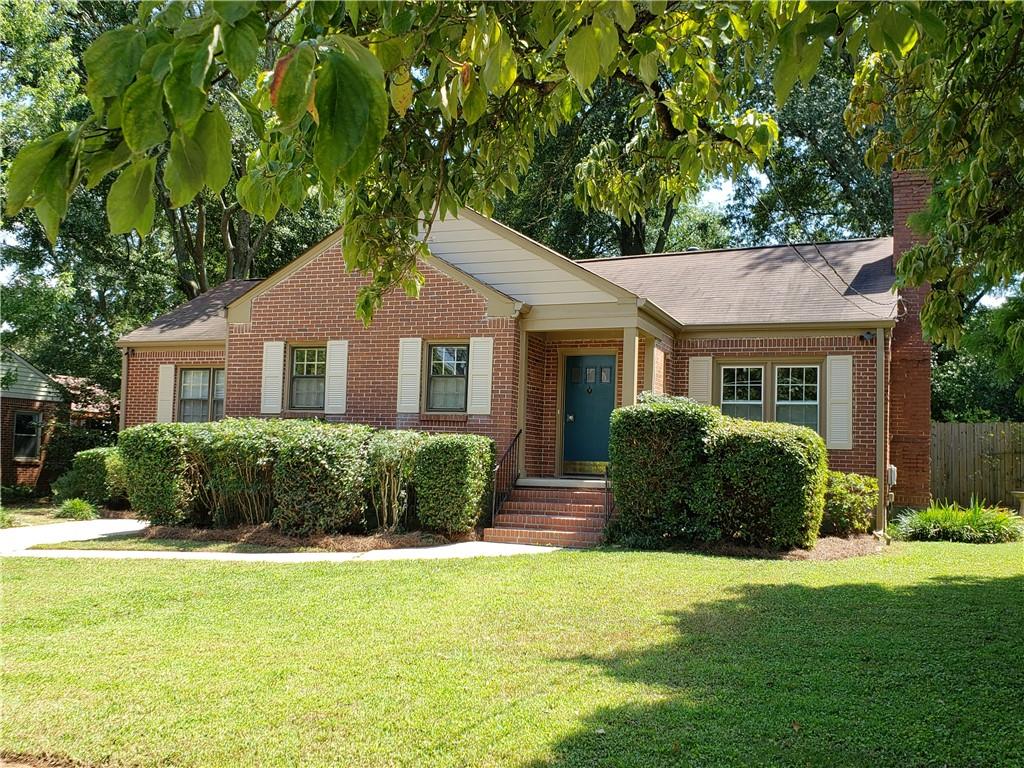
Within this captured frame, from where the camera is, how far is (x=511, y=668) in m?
5.49

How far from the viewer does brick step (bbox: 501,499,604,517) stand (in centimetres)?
1305

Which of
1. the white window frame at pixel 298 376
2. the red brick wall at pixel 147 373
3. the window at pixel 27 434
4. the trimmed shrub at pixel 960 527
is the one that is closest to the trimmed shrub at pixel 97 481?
the red brick wall at pixel 147 373

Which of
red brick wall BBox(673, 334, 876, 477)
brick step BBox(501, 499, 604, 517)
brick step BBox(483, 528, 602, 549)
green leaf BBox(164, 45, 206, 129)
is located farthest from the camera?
red brick wall BBox(673, 334, 876, 477)

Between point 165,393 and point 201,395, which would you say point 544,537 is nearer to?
point 201,395

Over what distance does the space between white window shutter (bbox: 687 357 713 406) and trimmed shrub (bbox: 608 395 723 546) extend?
3686 millimetres

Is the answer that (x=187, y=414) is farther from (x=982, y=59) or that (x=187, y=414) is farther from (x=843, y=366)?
(x=982, y=59)

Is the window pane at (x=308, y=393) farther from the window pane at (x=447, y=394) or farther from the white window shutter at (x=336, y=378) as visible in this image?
the window pane at (x=447, y=394)

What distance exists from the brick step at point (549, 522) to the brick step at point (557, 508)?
0.15 meters

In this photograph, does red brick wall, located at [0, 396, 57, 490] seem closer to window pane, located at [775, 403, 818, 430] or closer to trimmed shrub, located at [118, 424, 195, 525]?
trimmed shrub, located at [118, 424, 195, 525]

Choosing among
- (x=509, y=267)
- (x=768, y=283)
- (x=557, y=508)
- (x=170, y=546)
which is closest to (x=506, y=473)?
(x=557, y=508)

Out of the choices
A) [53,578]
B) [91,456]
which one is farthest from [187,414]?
[53,578]

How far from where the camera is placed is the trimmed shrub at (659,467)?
1148 cm

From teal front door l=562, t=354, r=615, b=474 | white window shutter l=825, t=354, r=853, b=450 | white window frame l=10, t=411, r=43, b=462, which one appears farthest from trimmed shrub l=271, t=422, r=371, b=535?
white window frame l=10, t=411, r=43, b=462

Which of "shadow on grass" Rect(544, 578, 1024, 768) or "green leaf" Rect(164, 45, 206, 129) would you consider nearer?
"green leaf" Rect(164, 45, 206, 129)
